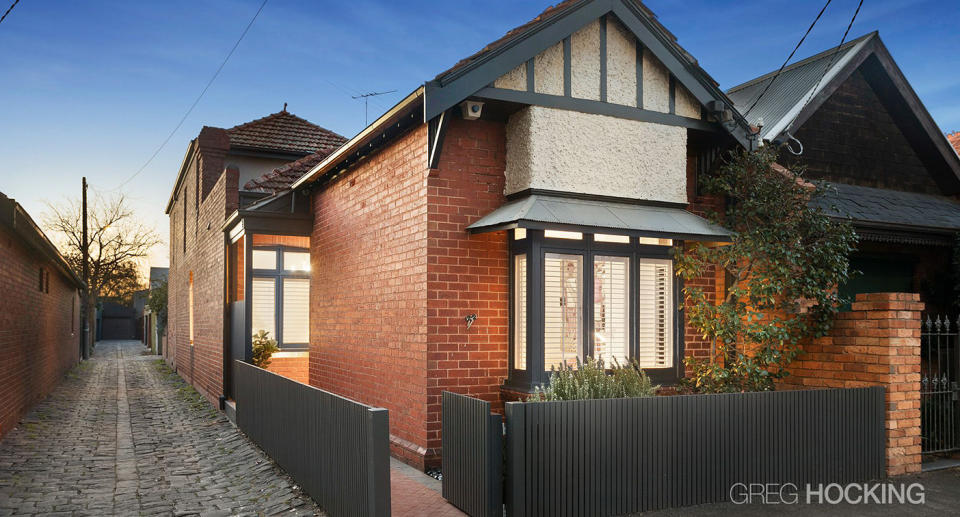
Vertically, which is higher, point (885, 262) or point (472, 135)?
point (472, 135)

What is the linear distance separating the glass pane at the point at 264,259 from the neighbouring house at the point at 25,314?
12.2 feet

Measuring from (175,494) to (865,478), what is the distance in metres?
7.25

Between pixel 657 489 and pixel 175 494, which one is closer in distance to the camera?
pixel 657 489

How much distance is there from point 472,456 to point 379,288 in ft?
13.1

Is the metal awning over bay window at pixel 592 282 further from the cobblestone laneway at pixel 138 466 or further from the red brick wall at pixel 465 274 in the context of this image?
the cobblestone laneway at pixel 138 466

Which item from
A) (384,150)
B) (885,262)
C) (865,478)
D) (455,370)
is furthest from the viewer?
(885,262)

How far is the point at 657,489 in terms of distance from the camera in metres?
6.37

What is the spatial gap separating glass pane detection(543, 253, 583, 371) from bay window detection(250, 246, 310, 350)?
8.70 metres

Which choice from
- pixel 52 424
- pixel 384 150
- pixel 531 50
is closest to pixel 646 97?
pixel 531 50

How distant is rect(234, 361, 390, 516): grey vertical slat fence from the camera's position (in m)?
5.34

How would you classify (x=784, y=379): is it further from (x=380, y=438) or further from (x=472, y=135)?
(x=380, y=438)

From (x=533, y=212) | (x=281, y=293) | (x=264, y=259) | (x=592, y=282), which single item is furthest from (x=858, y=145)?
(x=264, y=259)

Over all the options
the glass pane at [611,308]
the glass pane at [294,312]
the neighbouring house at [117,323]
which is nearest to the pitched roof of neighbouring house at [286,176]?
the glass pane at [294,312]

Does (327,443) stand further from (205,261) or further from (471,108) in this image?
(205,261)
